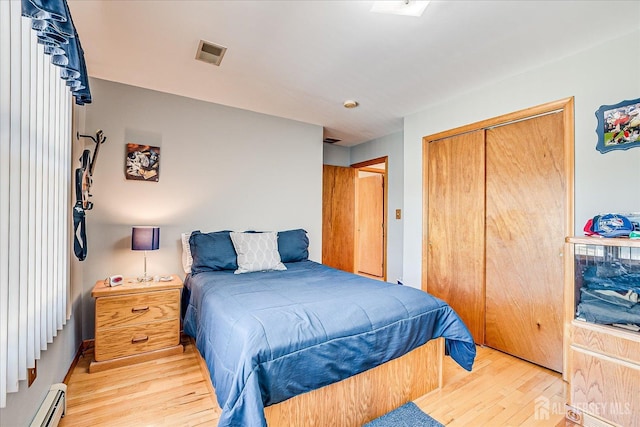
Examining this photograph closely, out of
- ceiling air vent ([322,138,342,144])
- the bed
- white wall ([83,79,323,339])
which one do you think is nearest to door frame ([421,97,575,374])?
the bed

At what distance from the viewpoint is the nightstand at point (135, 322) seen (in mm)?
2266

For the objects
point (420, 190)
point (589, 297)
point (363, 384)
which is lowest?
point (363, 384)

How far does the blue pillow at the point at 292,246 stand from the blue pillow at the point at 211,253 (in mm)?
570

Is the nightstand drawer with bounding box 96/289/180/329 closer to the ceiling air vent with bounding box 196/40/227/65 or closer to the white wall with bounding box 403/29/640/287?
the ceiling air vent with bounding box 196/40/227/65

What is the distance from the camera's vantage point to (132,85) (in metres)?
2.80

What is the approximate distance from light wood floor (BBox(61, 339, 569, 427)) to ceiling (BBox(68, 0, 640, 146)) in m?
2.36

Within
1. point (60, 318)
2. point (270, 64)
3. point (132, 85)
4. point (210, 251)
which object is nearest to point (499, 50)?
point (270, 64)

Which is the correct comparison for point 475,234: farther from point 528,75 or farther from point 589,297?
point 528,75

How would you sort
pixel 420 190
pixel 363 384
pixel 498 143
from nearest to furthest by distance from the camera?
1. pixel 363 384
2. pixel 498 143
3. pixel 420 190

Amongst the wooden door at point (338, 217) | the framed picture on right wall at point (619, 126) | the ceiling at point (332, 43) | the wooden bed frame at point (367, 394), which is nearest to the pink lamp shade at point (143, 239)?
the ceiling at point (332, 43)

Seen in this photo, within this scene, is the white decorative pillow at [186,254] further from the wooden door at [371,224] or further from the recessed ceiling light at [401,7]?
the wooden door at [371,224]

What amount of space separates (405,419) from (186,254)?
7.74ft

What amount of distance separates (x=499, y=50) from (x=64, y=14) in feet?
8.50

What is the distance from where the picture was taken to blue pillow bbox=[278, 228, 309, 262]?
3213 millimetres
